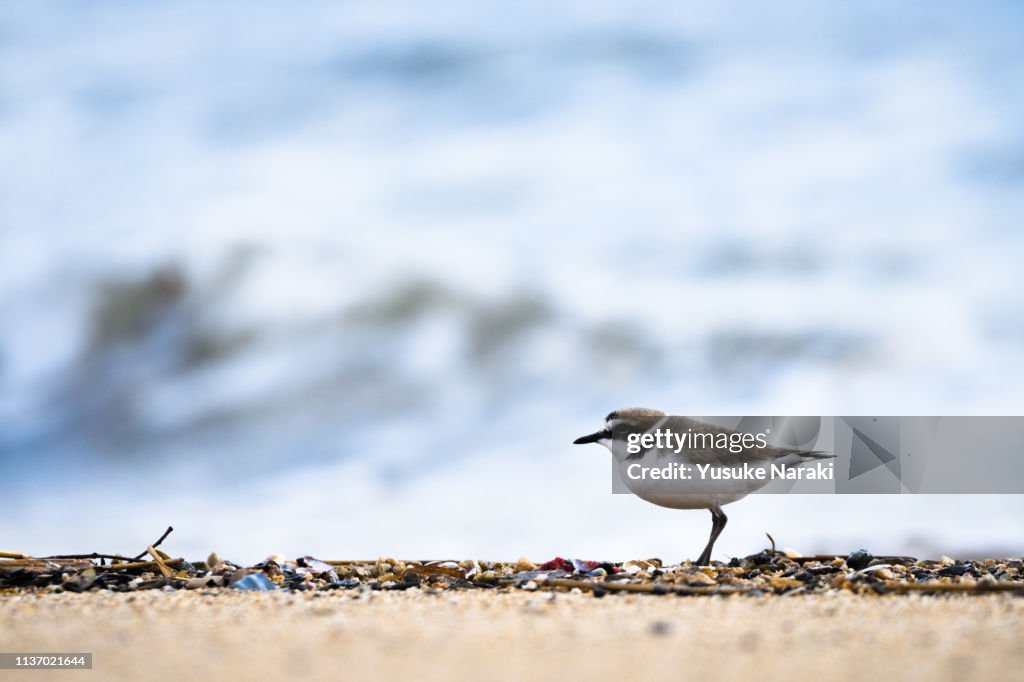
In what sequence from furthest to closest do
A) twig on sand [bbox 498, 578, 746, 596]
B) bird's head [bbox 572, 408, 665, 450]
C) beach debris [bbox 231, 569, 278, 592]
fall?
1. bird's head [bbox 572, 408, 665, 450]
2. beach debris [bbox 231, 569, 278, 592]
3. twig on sand [bbox 498, 578, 746, 596]

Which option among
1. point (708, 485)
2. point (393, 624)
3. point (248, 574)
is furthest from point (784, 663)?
point (708, 485)

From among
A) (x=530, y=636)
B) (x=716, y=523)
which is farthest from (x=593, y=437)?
(x=530, y=636)

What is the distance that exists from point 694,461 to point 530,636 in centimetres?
444

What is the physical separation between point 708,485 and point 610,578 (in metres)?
2.47

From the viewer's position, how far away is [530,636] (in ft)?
11.6

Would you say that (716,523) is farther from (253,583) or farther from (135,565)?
(135,565)

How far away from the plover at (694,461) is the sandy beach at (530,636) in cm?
297

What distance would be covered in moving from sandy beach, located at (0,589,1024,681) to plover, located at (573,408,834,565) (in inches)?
117

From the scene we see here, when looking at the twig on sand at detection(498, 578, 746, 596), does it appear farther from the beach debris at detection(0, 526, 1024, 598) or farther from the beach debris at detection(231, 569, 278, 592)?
the beach debris at detection(231, 569, 278, 592)

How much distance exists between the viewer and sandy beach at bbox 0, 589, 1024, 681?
3023 millimetres

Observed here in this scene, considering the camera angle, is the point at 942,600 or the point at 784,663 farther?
the point at 942,600

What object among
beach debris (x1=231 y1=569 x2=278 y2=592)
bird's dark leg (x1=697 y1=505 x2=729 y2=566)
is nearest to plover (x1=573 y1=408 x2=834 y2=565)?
bird's dark leg (x1=697 y1=505 x2=729 y2=566)

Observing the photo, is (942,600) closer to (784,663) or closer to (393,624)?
(784,663)

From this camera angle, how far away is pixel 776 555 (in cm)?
657
